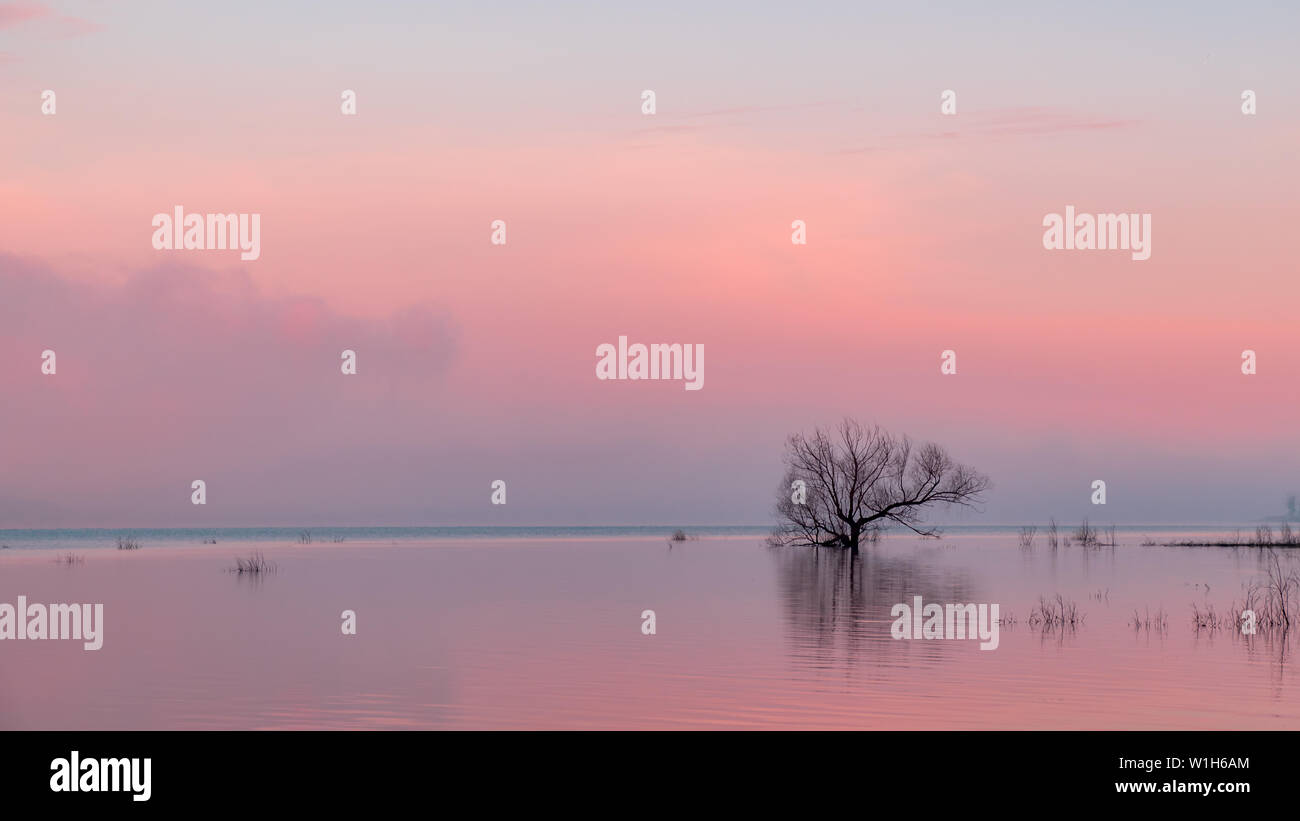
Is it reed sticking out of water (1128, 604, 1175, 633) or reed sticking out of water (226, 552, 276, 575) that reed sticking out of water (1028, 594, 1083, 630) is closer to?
reed sticking out of water (1128, 604, 1175, 633)

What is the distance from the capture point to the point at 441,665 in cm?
2034

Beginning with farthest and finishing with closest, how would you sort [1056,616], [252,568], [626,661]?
[252,568]
[1056,616]
[626,661]

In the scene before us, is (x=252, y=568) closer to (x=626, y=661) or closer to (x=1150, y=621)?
(x=626, y=661)

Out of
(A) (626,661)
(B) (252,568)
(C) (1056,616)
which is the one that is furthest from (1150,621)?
(B) (252,568)

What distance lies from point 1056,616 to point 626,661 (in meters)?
10.8

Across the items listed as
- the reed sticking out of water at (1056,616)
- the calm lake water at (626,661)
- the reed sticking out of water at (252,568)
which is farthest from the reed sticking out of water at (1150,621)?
the reed sticking out of water at (252,568)

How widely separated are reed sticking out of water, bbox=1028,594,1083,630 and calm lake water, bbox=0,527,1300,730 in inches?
13.7

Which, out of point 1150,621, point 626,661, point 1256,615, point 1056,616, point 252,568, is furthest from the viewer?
point 252,568

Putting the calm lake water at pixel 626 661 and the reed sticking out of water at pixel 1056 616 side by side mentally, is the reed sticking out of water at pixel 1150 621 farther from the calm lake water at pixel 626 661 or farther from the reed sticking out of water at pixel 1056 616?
the reed sticking out of water at pixel 1056 616

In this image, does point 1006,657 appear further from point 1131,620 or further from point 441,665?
point 441,665

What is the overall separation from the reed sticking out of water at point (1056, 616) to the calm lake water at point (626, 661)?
348 millimetres

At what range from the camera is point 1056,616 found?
26.9 meters
